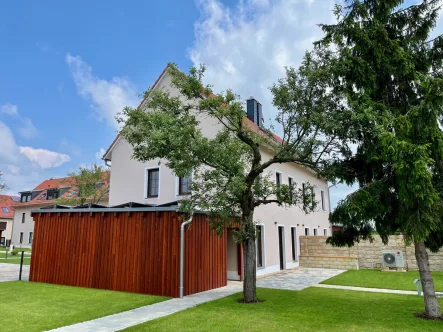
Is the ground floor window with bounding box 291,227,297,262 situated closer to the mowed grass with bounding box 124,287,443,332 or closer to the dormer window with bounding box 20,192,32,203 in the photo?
the mowed grass with bounding box 124,287,443,332

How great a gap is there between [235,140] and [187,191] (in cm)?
495

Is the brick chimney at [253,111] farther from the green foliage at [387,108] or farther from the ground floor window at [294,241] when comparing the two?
the green foliage at [387,108]

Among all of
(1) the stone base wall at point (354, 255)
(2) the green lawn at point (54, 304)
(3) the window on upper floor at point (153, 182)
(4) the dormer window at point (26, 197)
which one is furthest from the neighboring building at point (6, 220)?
(1) the stone base wall at point (354, 255)

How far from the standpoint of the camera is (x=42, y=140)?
2022 cm

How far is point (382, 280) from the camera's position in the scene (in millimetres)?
12672

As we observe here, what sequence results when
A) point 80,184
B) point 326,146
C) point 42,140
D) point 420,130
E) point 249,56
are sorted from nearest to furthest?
point 420,130 < point 326,146 < point 249,56 < point 42,140 < point 80,184

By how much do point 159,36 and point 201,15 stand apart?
6.21ft

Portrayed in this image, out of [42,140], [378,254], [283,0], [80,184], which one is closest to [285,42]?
[283,0]

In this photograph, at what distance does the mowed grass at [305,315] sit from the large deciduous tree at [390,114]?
103cm

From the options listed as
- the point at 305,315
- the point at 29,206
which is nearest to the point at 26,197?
the point at 29,206

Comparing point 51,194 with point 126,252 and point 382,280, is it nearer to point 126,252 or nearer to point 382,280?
point 126,252

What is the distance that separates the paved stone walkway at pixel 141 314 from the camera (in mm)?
6294

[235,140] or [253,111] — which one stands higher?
[253,111]

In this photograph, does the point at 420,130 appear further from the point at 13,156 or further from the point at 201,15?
the point at 13,156
